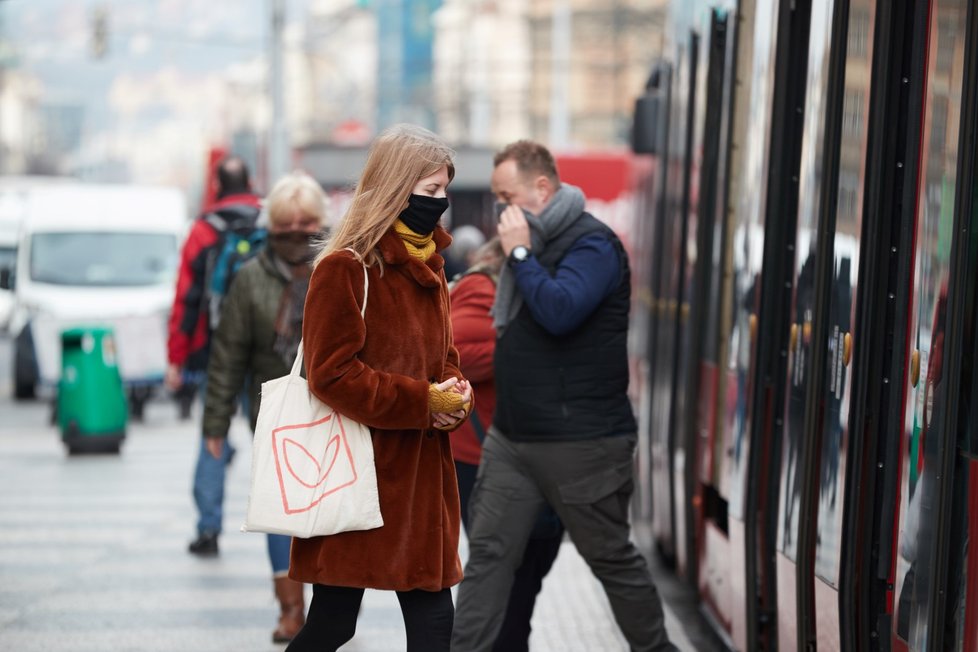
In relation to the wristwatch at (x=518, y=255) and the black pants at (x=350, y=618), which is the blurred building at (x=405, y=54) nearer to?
the wristwatch at (x=518, y=255)

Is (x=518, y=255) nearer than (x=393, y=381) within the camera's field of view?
No

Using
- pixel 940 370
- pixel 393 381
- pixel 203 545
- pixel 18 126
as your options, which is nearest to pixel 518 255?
pixel 393 381

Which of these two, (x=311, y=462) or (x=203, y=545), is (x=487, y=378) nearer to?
(x=311, y=462)

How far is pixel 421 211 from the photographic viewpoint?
4.48m

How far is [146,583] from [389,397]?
4478 millimetres

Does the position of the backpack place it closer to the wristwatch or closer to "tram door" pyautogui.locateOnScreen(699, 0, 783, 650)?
"tram door" pyautogui.locateOnScreen(699, 0, 783, 650)

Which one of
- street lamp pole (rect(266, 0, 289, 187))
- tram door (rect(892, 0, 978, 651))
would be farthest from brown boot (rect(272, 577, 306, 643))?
street lamp pole (rect(266, 0, 289, 187))

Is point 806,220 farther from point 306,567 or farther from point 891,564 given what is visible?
point 306,567

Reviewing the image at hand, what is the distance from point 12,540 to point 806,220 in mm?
5788

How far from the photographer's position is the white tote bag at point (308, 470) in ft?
14.3

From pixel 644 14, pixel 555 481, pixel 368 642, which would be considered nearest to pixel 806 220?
pixel 555 481

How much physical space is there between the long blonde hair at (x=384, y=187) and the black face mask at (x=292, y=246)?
2.81 m

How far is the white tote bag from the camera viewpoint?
4.36 meters

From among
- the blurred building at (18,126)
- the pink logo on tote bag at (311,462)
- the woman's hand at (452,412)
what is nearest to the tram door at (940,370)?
the woman's hand at (452,412)
